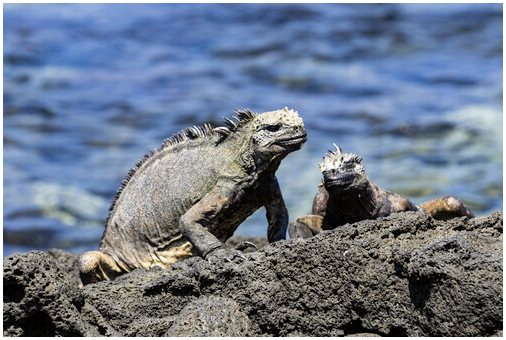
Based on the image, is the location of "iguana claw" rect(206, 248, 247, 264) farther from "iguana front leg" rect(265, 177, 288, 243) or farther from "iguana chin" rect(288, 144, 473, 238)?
"iguana chin" rect(288, 144, 473, 238)

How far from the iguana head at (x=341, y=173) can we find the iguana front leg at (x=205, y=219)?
2.70 ft

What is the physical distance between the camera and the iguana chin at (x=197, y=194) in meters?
6.98

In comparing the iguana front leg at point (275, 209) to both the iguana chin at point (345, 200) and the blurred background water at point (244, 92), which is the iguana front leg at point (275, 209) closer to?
the iguana chin at point (345, 200)

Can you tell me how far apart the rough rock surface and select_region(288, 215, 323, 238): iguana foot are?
1.49 meters

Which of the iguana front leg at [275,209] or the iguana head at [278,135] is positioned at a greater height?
the iguana head at [278,135]

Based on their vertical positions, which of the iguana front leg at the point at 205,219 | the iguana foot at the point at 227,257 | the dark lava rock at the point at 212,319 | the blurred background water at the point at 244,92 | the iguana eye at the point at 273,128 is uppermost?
the blurred background water at the point at 244,92

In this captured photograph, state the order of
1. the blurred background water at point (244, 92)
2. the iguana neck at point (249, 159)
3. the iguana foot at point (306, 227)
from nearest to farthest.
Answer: the iguana neck at point (249, 159) → the iguana foot at point (306, 227) → the blurred background water at point (244, 92)

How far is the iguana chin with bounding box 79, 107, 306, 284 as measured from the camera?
6.98 meters

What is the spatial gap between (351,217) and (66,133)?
13.8m

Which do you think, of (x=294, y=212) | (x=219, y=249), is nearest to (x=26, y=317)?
(x=219, y=249)

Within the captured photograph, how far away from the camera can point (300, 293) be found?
20.1ft

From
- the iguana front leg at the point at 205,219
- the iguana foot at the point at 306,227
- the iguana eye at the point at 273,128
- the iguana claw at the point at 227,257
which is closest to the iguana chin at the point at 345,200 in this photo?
the iguana foot at the point at 306,227

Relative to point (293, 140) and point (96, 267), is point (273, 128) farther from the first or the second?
point (96, 267)

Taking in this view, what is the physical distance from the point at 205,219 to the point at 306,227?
1206mm
